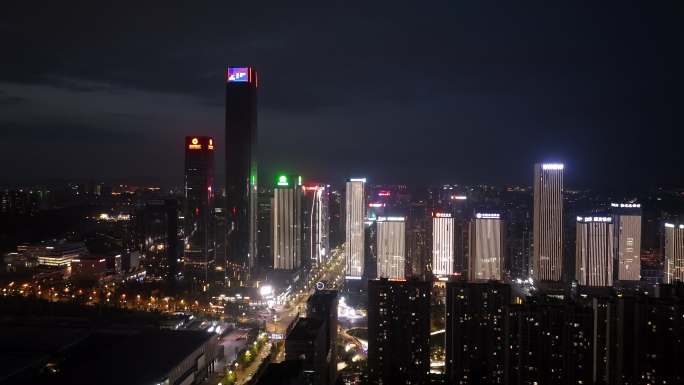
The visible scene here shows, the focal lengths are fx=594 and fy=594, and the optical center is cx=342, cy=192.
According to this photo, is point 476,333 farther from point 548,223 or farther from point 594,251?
point 548,223

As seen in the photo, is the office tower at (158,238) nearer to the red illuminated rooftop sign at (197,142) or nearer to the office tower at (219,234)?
the office tower at (219,234)

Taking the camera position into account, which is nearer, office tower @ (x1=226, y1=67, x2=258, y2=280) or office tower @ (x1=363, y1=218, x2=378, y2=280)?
office tower @ (x1=363, y1=218, x2=378, y2=280)

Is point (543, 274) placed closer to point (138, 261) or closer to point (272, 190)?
point (272, 190)

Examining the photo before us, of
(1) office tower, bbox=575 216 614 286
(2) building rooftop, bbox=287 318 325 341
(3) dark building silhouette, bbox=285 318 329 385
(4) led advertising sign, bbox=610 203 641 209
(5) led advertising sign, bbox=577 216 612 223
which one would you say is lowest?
(3) dark building silhouette, bbox=285 318 329 385

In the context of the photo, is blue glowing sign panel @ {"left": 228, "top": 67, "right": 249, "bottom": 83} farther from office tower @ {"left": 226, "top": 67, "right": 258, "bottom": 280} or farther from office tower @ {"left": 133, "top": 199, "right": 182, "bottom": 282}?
office tower @ {"left": 133, "top": 199, "right": 182, "bottom": 282}

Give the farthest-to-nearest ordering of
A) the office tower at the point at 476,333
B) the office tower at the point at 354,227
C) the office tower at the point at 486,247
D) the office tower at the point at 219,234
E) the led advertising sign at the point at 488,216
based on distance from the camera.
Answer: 1. the office tower at the point at 219,234
2. the office tower at the point at 354,227
3. the led advertising sign at the point at 488,216
4. the office tower at the point at 486,247
5. the office tower at the point at 476,333

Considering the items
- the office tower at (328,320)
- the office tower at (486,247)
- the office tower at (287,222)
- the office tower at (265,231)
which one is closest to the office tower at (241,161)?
the office tower at (265,231)

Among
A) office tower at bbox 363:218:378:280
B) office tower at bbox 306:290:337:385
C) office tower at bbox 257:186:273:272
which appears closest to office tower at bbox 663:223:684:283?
office tower at bbox 363:218:378:280
